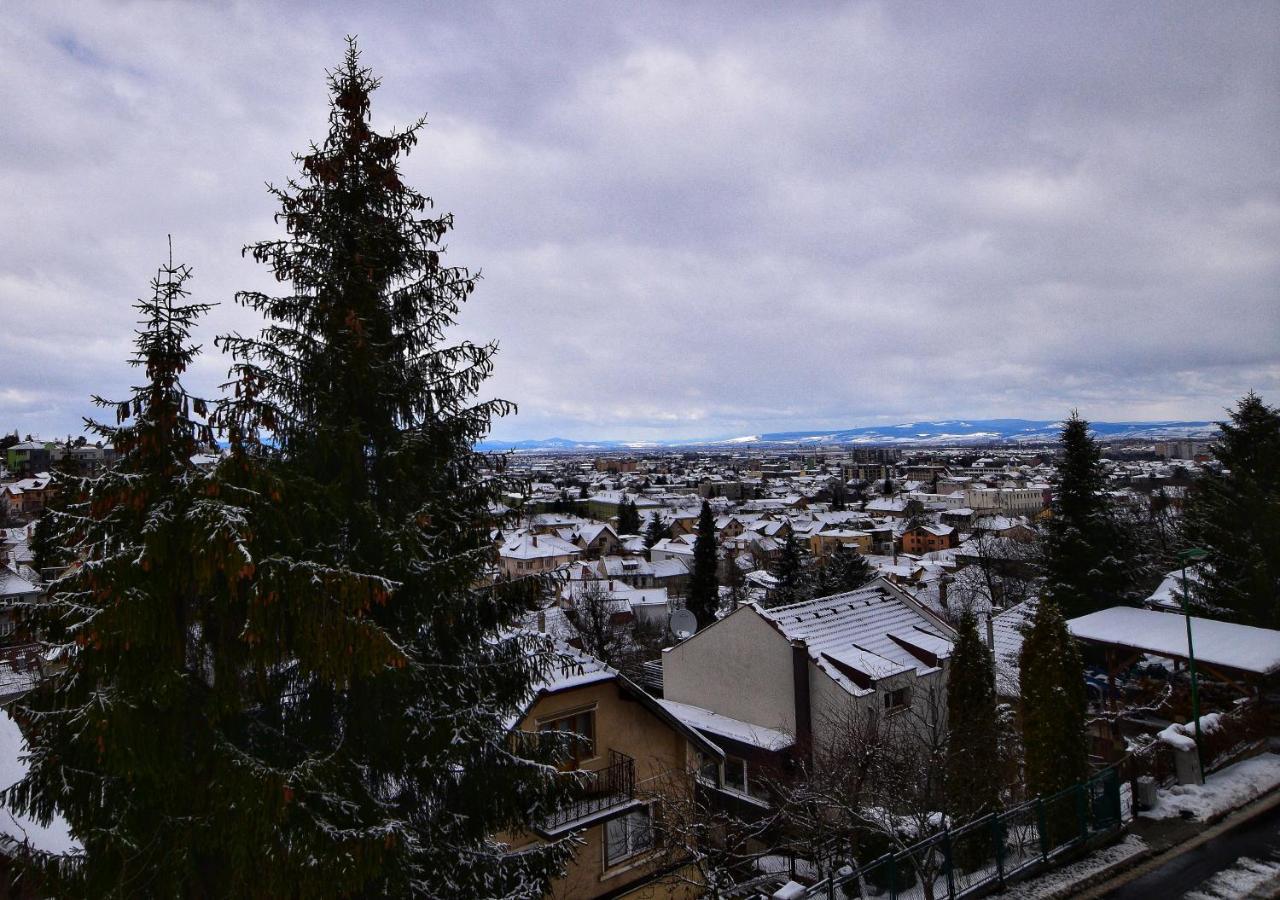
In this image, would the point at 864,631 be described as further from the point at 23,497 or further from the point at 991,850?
the point at 23,497

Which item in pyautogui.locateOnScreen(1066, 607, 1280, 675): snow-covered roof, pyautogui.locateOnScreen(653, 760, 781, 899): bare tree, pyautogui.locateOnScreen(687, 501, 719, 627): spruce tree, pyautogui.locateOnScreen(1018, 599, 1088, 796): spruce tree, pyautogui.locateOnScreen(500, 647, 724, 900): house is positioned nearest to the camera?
pyautogui.locateOnScreen(653, 760, 781, 899): bare tree

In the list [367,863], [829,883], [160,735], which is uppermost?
[160,735]

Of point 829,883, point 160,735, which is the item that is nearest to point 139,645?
point 160,735

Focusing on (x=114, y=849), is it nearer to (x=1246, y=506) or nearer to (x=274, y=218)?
(x=274, y=218)

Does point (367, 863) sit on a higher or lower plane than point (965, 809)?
higher

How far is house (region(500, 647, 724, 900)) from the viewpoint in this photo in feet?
43.3

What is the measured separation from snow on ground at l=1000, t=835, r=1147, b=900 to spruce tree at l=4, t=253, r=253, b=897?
9.84m

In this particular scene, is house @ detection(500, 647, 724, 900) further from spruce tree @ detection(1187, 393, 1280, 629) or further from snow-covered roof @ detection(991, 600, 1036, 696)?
spruce tree @ detection(1187, 393, 1280, 629)

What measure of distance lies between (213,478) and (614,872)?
1166cm

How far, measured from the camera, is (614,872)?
13.7 m

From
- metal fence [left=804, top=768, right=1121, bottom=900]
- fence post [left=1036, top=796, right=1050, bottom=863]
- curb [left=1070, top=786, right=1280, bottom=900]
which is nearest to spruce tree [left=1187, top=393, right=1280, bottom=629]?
curb [left=1070, top=786, right=1280, bottom=900]

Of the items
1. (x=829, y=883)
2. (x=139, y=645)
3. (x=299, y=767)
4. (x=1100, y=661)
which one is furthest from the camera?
(x=1100, y=661)

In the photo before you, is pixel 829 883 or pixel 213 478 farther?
pixel 829 883

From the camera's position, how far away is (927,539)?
106 m
